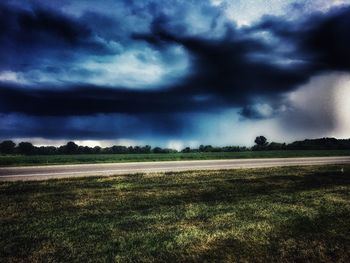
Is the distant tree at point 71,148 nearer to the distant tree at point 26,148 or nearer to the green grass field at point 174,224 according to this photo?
the distant tree at point 26,148

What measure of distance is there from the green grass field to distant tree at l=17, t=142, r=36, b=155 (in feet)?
248

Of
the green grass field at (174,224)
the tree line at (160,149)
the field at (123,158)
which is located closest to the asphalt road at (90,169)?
the green grass field at (174,224)

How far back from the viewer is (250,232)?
648 cm

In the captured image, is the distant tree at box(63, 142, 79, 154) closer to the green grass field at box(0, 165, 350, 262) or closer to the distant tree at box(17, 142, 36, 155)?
the distant tree at box(17, 142, 36, 155)

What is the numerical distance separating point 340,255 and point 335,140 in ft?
285

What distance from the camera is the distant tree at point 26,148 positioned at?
8096 cm

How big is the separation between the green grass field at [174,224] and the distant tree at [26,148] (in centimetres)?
7561

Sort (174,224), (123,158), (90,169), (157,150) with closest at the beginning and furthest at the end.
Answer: (174,224) < (90,169) < (123,158) < (157,150)

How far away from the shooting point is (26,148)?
83.2m

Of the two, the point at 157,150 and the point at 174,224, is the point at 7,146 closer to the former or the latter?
the point at 157,150

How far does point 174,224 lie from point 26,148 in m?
86.0

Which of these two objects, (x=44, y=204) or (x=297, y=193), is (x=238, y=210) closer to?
(x=297, y=193)

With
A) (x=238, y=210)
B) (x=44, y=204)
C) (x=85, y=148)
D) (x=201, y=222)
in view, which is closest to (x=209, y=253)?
(x=201, y=222)

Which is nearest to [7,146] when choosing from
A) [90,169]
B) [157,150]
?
[157,150]
